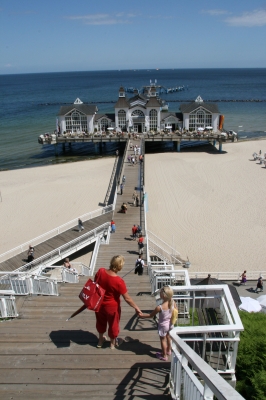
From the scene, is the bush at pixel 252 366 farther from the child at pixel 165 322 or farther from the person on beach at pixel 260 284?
the person on beach at pixel 260 284

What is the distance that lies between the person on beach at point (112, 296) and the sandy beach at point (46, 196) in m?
15.6

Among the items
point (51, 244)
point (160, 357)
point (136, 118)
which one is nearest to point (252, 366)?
point (160, 357)

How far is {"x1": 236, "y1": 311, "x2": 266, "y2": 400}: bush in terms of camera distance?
503 centimetres

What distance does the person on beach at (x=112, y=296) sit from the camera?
505 centimetres

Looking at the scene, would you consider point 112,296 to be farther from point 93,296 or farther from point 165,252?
point 165,252

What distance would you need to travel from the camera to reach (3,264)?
637 inches

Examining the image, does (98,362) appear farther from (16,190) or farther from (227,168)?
(227,168)

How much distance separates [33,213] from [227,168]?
2017cm

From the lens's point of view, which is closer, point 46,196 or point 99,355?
point 99,355

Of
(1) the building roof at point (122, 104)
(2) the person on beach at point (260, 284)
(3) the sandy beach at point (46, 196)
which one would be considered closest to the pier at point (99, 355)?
(2) the person on beach at point (260, 284)

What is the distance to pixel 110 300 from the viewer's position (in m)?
5.18

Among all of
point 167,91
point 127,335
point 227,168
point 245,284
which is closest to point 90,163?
point 227,168

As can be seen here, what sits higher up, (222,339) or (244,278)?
(222,339)

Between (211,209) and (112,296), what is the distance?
2016cm
